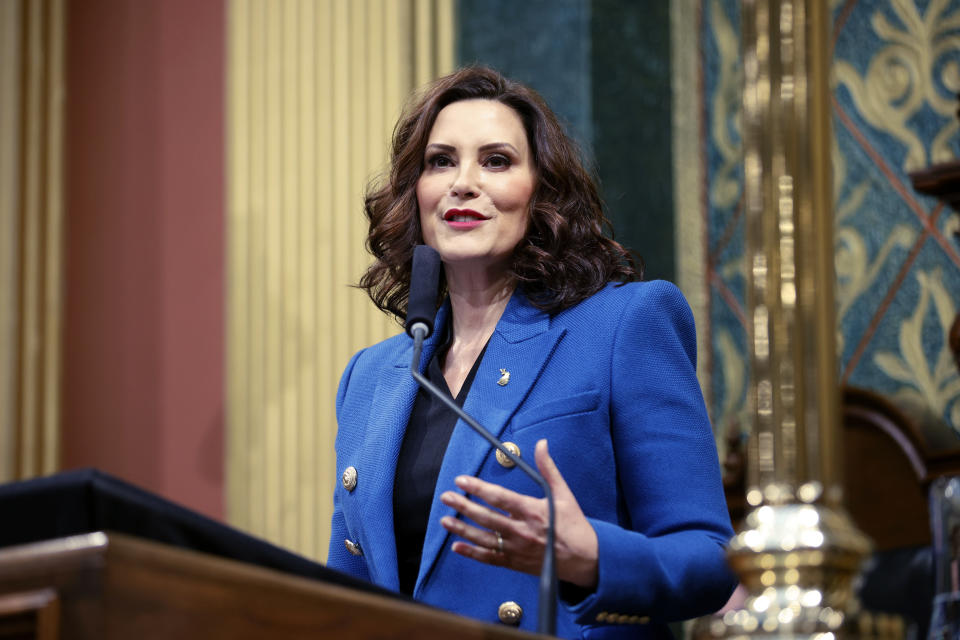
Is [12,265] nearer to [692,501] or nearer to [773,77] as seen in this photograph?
[692,501]

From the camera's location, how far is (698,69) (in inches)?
134

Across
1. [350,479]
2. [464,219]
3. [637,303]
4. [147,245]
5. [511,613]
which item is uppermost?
[147,245]

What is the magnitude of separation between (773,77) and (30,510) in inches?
23.4

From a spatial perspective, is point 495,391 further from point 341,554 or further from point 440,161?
point 440,161

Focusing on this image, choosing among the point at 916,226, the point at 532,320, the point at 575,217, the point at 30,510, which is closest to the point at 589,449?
the point at 532,320

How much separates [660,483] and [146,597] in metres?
1.01

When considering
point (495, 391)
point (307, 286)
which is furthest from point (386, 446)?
point (307, 286)

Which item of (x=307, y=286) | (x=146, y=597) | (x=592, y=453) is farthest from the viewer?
(x=307, y=286)

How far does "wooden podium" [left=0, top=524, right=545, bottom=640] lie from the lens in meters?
0.66

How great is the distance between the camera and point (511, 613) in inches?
62.7

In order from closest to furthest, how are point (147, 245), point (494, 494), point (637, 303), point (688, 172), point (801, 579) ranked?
point (801, 579) → point (494, 494) → point (637, 303) → point (688, 172) → point (147, 245)

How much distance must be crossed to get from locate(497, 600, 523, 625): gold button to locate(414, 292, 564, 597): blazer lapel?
111 mm

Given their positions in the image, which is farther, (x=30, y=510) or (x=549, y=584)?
(x=549, y=584)

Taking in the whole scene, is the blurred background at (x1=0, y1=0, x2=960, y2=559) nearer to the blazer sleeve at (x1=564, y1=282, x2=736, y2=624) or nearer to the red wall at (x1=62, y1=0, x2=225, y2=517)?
the red wall at (x1=62, y1=0, x2=225, y2=517)
